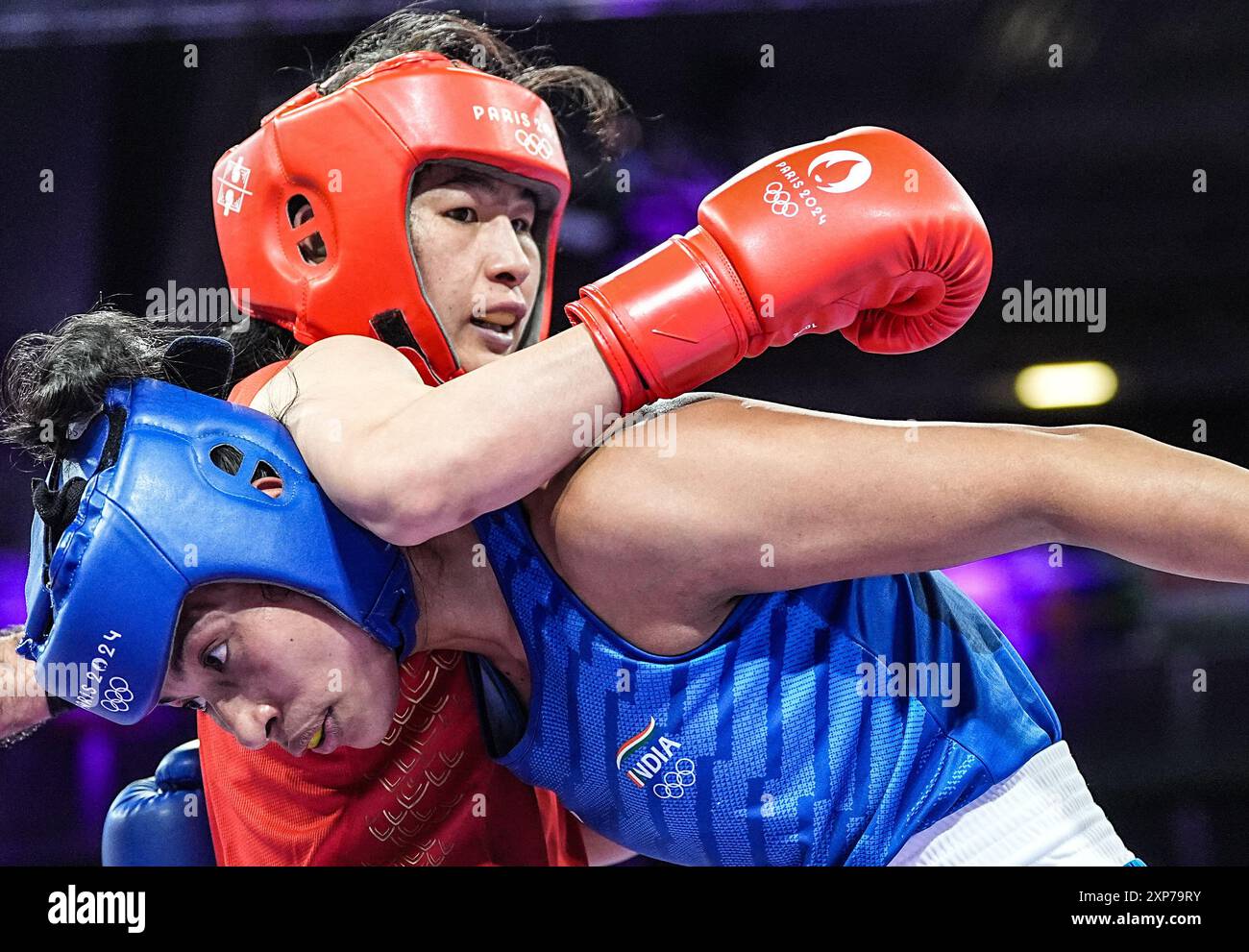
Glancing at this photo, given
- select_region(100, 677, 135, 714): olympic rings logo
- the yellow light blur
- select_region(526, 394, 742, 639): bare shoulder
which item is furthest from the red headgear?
the yellow light blur

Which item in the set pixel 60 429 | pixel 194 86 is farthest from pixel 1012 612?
pixel 194 86

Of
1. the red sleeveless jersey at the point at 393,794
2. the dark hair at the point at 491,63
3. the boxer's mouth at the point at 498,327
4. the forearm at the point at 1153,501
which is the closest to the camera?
the forearm at the point at 1153,501

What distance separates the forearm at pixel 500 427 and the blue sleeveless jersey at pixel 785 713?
134mm

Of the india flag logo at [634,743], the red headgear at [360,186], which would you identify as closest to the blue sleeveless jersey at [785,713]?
the india flag logo at [634,743]

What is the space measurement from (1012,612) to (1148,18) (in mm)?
999

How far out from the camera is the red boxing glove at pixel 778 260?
1.15 meters

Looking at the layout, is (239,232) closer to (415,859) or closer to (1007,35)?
(415,859)

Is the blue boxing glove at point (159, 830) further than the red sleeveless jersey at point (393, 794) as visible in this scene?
Yes

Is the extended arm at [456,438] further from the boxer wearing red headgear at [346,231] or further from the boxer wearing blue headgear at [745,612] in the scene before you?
the boxer wearing red headgear at [346,231]

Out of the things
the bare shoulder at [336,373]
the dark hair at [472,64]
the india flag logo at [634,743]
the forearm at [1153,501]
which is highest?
the dark hair at [472,64]

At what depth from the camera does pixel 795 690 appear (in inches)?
47.4

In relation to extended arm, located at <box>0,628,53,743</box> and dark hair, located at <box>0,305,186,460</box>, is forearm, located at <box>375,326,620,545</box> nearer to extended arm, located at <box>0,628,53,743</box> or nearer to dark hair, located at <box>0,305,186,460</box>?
dark hair, located at <box>0,305,186,460</box>

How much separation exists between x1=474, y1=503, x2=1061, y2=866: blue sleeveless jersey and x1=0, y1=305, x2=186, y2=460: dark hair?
406 mm

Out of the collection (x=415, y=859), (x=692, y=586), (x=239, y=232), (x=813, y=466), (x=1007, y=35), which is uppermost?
(x=1007, y=35)
